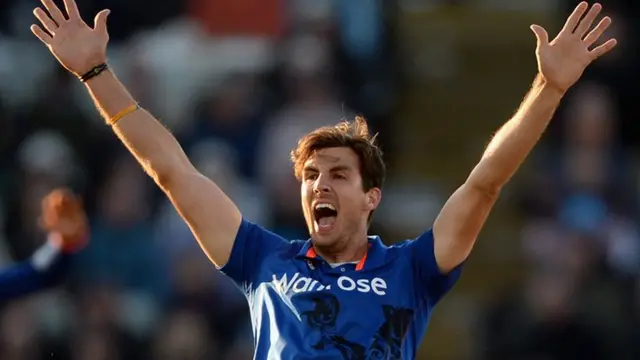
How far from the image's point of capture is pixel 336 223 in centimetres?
775

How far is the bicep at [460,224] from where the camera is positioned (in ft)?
24.4

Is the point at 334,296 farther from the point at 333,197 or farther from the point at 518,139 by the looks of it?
the point at 518,139

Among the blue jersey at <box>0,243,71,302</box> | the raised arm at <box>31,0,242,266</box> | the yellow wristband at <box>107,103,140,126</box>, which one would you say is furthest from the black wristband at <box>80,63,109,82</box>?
the blue jersey at <box>0,243,71,302</box>

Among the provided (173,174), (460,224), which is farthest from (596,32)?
(173,174)

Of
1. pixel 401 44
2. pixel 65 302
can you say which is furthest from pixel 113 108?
pixel 401 44

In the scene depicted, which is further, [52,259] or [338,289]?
[52,259]

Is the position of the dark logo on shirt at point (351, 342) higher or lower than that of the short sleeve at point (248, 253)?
lower

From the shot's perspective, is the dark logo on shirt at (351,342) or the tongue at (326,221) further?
the tongue at (326,221)

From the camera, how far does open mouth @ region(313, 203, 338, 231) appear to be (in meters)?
7.74

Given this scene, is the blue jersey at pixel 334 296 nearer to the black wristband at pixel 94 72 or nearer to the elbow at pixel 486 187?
the elbow at pixel 486 187

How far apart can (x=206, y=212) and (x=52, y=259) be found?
2.79 m

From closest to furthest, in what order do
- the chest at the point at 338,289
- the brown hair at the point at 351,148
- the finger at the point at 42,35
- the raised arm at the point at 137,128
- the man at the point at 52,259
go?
the chest at the point at 338,289 < the finger at the point at 42,35 < the raised arm at the point at 137,128 < the brown hair at the point at 351,148 < the man at the point at 52,259

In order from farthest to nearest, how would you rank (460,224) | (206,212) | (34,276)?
(34,276) → (206,212) → (460,224)

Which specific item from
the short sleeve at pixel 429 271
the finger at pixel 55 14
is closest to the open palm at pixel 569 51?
the short sleeve at pixel 429 271
